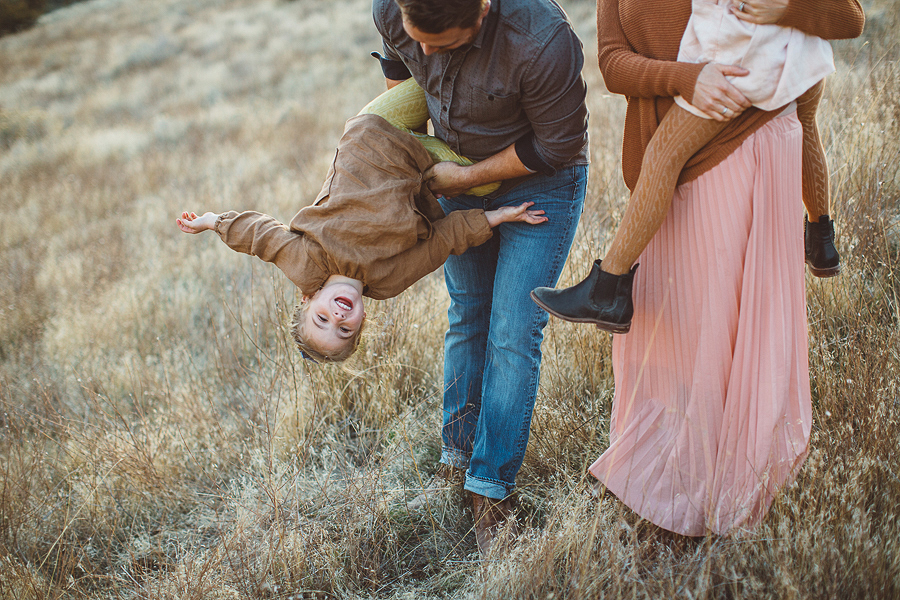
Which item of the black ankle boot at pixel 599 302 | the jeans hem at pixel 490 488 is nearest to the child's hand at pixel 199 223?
the black ankle boot at pixel 599 302

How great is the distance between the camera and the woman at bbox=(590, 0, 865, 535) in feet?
5.42

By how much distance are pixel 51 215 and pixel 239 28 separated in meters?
12.9

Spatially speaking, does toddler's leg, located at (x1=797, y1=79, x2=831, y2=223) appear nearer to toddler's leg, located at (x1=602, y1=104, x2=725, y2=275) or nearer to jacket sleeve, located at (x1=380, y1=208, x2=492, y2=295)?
toddler's leg, located at (x1=602, y1=104, x2=725, y2=275)

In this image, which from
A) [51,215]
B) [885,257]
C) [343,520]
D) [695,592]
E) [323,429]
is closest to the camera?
[695,592]

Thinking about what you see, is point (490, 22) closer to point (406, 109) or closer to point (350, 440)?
point (406, 109)

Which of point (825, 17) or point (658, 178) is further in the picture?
point (658, 178)

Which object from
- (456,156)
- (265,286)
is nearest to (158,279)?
(265,286)

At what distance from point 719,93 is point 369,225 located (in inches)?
46.5

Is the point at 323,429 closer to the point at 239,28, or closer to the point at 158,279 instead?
the point at 158,279

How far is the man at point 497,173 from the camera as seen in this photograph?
5.65 ft

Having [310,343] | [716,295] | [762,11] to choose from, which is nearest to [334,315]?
[310,343]

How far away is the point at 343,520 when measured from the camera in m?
2.41

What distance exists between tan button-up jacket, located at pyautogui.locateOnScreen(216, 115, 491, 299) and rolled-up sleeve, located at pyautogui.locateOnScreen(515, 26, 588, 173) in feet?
1.02

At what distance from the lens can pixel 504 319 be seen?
2.06 meters
